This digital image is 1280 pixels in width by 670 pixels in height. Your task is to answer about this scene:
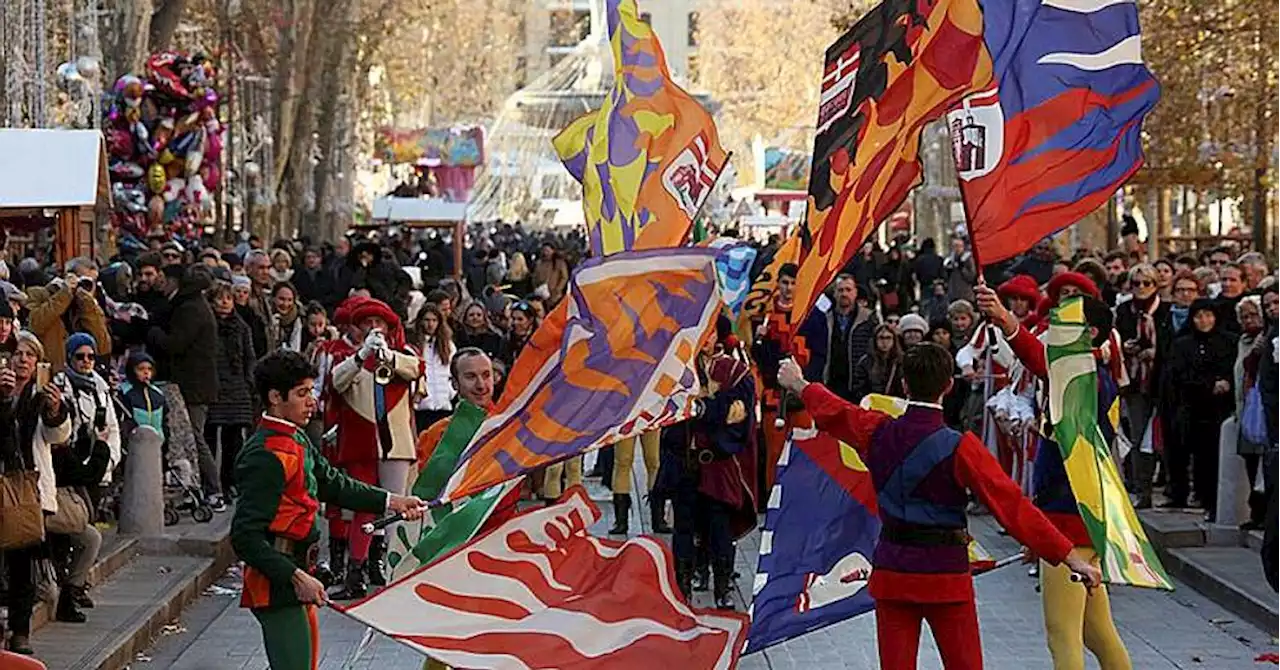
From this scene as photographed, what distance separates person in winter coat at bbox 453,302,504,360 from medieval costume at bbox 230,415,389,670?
9.98 meters

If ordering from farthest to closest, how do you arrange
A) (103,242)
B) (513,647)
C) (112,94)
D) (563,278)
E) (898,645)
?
(563,278) < (112,94) < (103,242) < (513,647) < (898,645)

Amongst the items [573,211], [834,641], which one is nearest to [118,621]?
[834,641]

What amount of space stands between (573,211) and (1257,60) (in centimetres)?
6228

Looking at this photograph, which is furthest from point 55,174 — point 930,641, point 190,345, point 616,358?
point 616,358

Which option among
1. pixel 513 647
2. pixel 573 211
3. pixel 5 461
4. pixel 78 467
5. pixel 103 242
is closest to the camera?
pixel 513 647

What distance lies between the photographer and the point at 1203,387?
55.1 feet

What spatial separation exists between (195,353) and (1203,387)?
702cm

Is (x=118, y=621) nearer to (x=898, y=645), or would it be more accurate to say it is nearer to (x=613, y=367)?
(x=613, y=367)

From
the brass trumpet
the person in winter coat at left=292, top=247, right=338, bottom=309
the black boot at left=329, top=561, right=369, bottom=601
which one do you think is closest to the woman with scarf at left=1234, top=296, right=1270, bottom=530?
the brass trumpet

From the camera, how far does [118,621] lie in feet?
41.6

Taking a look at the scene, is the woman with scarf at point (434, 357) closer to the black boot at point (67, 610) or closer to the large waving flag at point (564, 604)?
the black boot at point (67, 610)

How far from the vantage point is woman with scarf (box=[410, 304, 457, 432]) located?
52.2 feet

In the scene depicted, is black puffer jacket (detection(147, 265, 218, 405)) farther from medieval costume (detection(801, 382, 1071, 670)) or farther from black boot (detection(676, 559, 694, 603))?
medieval costume (detection(801, 382, 1071, 670))

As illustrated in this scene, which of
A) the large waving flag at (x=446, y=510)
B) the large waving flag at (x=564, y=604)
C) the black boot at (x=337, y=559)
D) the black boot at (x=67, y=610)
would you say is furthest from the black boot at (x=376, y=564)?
the large waving flag at (x=564, y=604)
